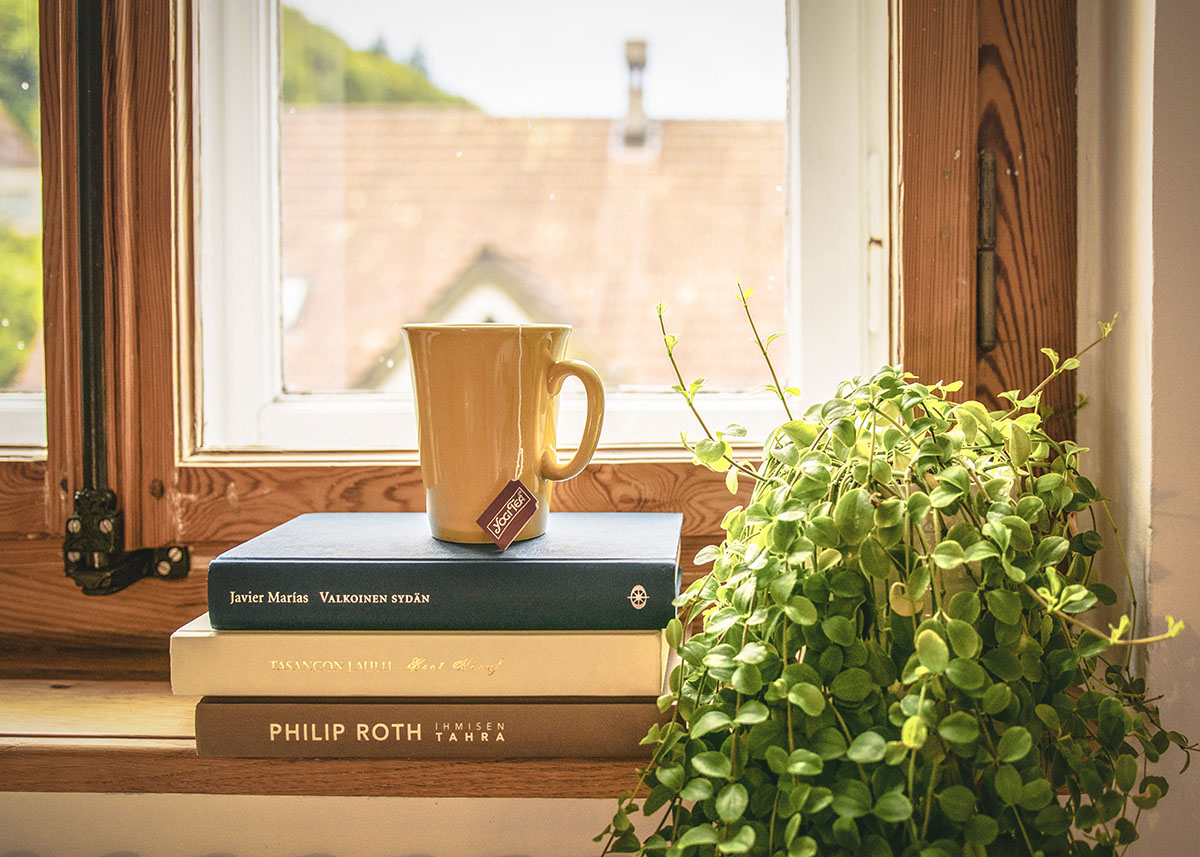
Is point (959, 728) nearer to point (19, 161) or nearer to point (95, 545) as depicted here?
point (95, 545)

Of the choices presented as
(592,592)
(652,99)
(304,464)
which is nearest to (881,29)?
(652,99)

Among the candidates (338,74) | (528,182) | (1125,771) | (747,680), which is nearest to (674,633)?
(747,680)

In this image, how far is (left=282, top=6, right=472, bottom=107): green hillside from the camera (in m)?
1.13

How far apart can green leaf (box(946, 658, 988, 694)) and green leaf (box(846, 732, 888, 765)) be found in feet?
0.19

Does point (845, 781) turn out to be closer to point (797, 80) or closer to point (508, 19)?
point (797, 80)

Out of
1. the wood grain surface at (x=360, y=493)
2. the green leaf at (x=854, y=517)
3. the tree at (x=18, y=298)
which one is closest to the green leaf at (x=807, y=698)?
the green leaf at (x=854, y=517)

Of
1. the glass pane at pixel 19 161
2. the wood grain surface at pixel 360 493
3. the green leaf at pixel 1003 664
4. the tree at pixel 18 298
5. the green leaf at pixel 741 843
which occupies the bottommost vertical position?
the green leaf at pixel 741 843

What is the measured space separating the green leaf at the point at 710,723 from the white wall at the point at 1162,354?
41 centimetres

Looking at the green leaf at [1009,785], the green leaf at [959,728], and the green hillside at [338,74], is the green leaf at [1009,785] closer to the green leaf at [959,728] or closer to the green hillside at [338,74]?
the green leaf at [959,728]

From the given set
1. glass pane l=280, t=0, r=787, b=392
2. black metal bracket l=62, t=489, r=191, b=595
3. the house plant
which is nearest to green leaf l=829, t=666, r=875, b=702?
the house plant

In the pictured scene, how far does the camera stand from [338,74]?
1.14m

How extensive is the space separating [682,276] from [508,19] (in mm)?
390

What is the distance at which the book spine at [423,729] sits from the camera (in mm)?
720

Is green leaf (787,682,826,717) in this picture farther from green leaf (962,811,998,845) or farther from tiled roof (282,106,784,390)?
tiled roof (282,106,784,390)
